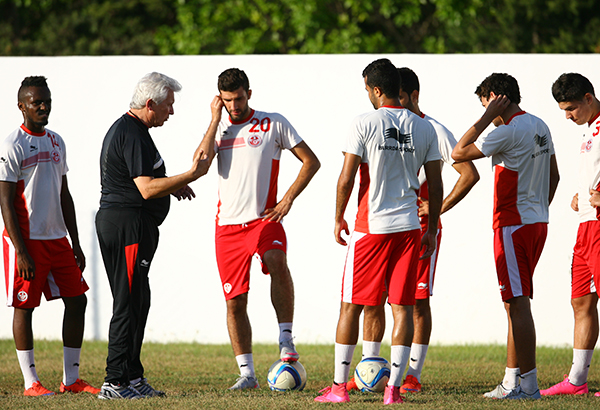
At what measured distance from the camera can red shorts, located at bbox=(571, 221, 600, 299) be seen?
4.71 metres

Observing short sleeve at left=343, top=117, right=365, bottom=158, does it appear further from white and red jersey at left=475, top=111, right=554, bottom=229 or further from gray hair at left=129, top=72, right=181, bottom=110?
gray hair at left=129, top=72, right=181, bottom=110

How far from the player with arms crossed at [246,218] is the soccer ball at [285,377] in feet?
0.30

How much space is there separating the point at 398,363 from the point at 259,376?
1979 millimetres

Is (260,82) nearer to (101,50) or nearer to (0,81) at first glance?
(0,81)

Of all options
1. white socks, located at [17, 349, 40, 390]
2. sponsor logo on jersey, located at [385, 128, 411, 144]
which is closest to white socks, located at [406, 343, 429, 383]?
sponsor logo on jersey, located at [385, 128, 411, 144]

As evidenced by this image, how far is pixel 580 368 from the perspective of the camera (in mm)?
4934

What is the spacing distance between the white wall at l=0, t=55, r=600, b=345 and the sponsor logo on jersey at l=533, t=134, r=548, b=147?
8.58 ft

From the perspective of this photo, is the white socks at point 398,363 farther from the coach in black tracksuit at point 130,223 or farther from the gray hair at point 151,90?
the gray hair at point 151,90

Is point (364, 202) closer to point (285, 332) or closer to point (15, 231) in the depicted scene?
point (285, 332)

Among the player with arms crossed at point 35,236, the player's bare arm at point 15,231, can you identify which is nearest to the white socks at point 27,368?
the player with arms crossed at point 35,236

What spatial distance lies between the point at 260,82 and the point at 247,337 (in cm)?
347

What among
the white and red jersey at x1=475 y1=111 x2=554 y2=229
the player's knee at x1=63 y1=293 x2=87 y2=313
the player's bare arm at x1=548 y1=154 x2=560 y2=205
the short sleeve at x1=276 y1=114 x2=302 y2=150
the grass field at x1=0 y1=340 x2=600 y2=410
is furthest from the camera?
the short sleeve at x1=276 y1=114 x2=302 y2=150

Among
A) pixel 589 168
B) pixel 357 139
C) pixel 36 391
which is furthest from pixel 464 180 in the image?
pixel 36 391

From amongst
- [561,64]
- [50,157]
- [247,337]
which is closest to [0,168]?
[50,157]
